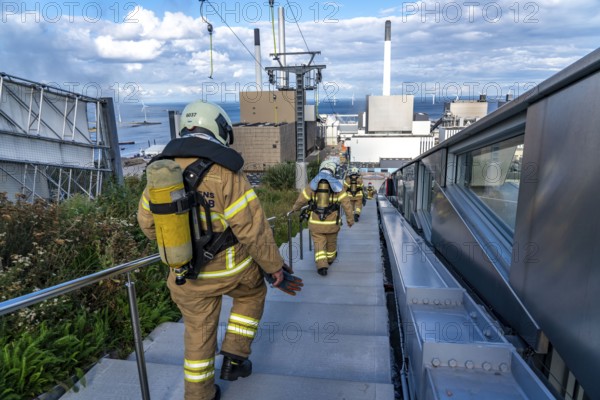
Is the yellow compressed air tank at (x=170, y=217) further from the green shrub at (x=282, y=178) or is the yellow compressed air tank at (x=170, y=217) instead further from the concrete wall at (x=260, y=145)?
the concrete wall at (x=260, y=145)

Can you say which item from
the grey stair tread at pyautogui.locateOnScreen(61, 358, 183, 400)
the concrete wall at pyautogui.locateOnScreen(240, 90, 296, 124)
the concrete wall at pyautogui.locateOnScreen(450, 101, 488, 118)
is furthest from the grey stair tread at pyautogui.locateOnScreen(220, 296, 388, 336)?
the concrete wall at pyautogui.locateOnScreen(450, 101, 488, 118)

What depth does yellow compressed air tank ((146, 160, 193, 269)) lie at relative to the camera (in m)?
1.80

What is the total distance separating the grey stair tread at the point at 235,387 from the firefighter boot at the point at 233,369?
4 centimetres

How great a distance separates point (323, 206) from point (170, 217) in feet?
11.5

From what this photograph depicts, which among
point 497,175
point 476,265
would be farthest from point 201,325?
point 497,175

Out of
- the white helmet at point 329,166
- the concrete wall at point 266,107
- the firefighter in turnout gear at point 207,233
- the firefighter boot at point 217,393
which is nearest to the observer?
the firefighter in turnout gear at point 207,233

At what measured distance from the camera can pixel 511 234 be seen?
9.09 feet

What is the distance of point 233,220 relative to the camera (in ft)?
6.72

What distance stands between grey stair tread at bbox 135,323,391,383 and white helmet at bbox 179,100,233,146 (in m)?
1.61

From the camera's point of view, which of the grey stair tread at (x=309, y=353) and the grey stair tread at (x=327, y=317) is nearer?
the grey stair tread at (x=309, y=353)

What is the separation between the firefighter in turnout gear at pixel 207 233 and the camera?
1975 mm

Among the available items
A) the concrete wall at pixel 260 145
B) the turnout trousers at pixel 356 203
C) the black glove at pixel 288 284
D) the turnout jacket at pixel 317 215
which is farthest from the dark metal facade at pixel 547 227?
the concrete wall at pixel 260 145

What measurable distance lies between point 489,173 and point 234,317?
8.45 feet

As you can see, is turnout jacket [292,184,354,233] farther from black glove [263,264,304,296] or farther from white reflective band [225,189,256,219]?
white reflective band [225,189,256,219]
